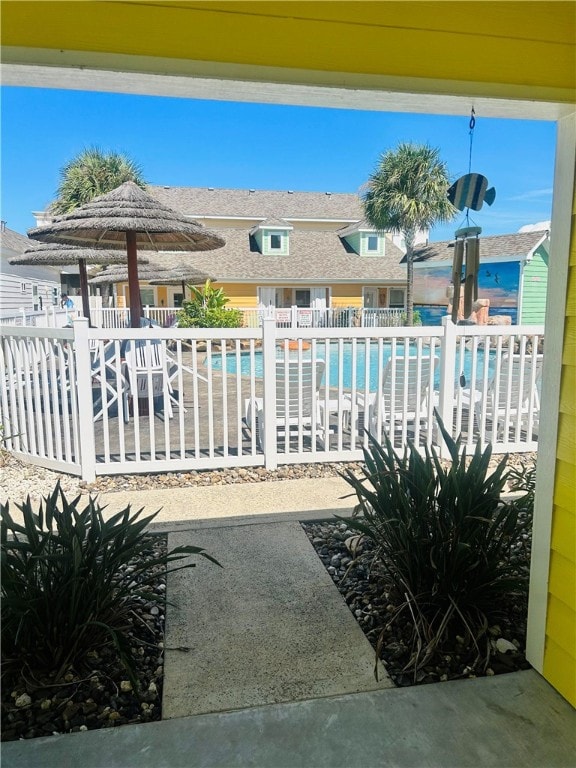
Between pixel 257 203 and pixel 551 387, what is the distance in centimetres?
2545

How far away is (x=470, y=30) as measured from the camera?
64.8 inches

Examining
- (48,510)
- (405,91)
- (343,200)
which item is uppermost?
(343,200)

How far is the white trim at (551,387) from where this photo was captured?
1833mm

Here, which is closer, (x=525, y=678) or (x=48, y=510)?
(x=525, y=678)

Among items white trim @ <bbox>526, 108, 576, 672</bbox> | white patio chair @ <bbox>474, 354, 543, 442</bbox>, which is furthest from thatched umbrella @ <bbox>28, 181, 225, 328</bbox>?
white trim @ <bbox>526, 108, 576, 672</bbox>

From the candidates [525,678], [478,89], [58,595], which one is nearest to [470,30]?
[478,89]

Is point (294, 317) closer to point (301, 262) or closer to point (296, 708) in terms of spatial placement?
point (301, 262)

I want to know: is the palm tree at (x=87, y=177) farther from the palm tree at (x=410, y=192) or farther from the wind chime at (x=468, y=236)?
the wind chime at (x=468, y=236)

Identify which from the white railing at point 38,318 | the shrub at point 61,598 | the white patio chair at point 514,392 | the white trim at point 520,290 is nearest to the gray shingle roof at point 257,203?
the white trim at point 520,290

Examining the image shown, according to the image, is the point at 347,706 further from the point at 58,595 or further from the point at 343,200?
the point at 343,200

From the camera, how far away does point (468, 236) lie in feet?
11.8

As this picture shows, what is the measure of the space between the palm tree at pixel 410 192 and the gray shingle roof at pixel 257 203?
3354 millimetres

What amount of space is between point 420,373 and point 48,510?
144 inches

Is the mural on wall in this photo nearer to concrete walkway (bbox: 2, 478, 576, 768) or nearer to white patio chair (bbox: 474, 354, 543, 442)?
white patio chair (bbox: 474, 354, 543, 442)
